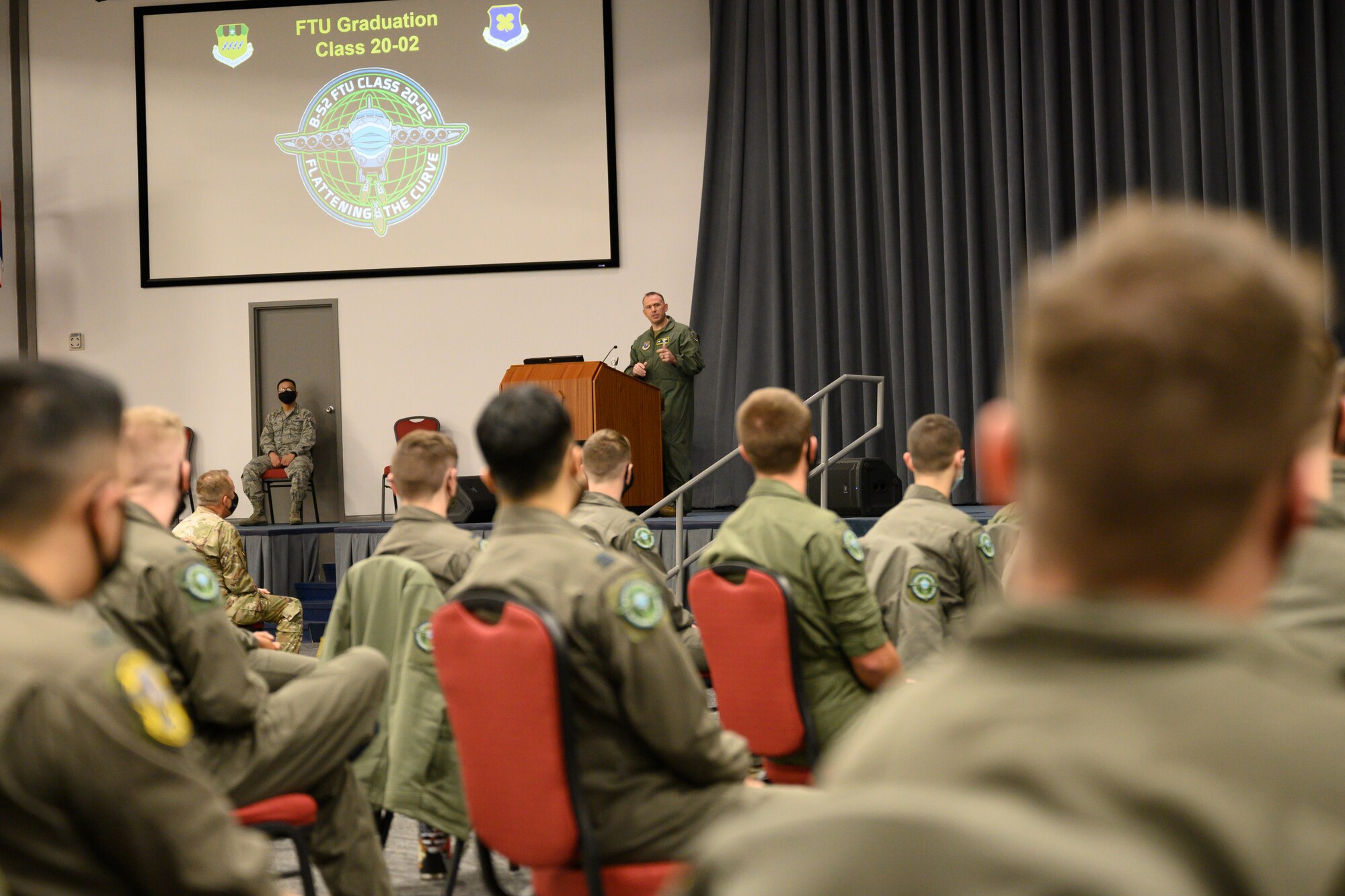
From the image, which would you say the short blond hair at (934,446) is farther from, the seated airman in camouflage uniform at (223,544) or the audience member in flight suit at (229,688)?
the seated airman in camouflage uniform at (223,544)

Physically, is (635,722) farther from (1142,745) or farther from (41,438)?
(1142,745)

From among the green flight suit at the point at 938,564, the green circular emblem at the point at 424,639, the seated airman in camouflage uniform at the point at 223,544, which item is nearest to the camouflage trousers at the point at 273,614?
the seated airman in camouflage uniform at the point at 223,544

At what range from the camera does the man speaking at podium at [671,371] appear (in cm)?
906

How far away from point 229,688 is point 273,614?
385 cm

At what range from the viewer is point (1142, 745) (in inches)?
20.1

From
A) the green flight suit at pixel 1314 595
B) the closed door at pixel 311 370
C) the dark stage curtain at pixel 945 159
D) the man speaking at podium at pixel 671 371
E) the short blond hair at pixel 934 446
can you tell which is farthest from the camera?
the closed door at pixel 311 370

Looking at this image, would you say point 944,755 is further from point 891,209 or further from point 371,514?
point 371,514

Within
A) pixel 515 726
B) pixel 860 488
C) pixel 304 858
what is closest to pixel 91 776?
pixel 515 726

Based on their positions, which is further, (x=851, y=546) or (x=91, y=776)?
(x=851, y=546)

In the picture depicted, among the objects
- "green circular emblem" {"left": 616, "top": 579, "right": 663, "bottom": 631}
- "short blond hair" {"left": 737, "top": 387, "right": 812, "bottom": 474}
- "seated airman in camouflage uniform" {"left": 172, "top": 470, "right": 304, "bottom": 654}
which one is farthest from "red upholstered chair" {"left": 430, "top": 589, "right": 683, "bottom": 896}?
"seated airman in camouflage uniform" {"left": 172, "top": 470, "right": 304, "bottom": 654}

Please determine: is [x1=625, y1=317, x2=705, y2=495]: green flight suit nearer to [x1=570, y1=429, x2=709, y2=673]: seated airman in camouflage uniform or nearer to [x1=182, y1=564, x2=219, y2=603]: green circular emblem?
[x1=570, y1=429, x2=709, y2=673]: seated airman in camouflage uniform

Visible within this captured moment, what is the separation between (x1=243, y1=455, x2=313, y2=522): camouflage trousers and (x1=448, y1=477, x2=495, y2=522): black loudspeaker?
5.78 ft

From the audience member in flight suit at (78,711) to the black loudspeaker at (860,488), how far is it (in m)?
6.27

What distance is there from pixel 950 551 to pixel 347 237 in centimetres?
815
